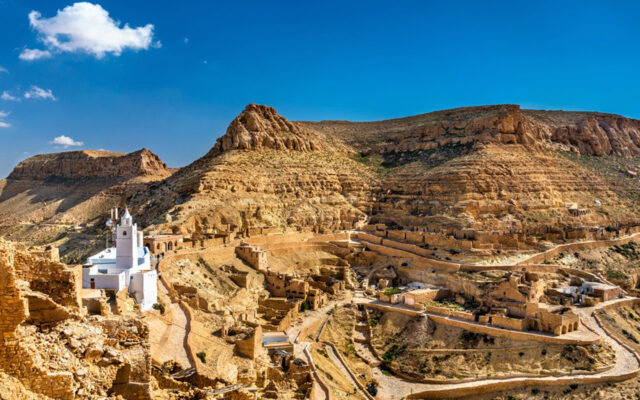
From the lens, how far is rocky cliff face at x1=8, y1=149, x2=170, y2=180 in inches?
3829

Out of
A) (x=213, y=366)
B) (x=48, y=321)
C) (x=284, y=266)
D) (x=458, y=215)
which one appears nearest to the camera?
(x=48, y=321)

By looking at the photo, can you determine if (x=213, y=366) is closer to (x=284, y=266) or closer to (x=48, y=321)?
(x=48, y=321)

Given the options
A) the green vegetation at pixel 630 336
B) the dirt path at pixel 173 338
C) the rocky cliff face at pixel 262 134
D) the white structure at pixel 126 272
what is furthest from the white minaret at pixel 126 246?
the rocky cliff face at pixel 262 134

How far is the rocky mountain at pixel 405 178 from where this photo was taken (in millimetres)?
52938

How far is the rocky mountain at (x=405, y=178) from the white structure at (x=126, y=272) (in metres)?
17.3

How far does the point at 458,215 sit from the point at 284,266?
20.1 meters

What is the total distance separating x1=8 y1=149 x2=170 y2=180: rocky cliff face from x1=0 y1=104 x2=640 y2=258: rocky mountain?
20.2 ft

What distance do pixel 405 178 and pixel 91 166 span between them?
64097 mm

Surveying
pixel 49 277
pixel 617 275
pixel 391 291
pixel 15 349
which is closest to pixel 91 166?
pixel 391 291

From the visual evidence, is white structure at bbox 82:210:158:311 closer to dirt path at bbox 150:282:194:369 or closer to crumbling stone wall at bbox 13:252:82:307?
dirt path at bbox 150:282:194:369

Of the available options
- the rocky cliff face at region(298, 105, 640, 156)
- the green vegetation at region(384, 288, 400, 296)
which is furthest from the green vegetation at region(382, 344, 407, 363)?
the rocky cliff face at region(298, 105, 640, 156)

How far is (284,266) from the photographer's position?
43.6m

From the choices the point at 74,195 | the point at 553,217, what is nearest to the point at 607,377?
the point at 553,217

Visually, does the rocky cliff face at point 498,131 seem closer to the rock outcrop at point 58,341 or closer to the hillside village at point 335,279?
the hillside village at point 335,279
